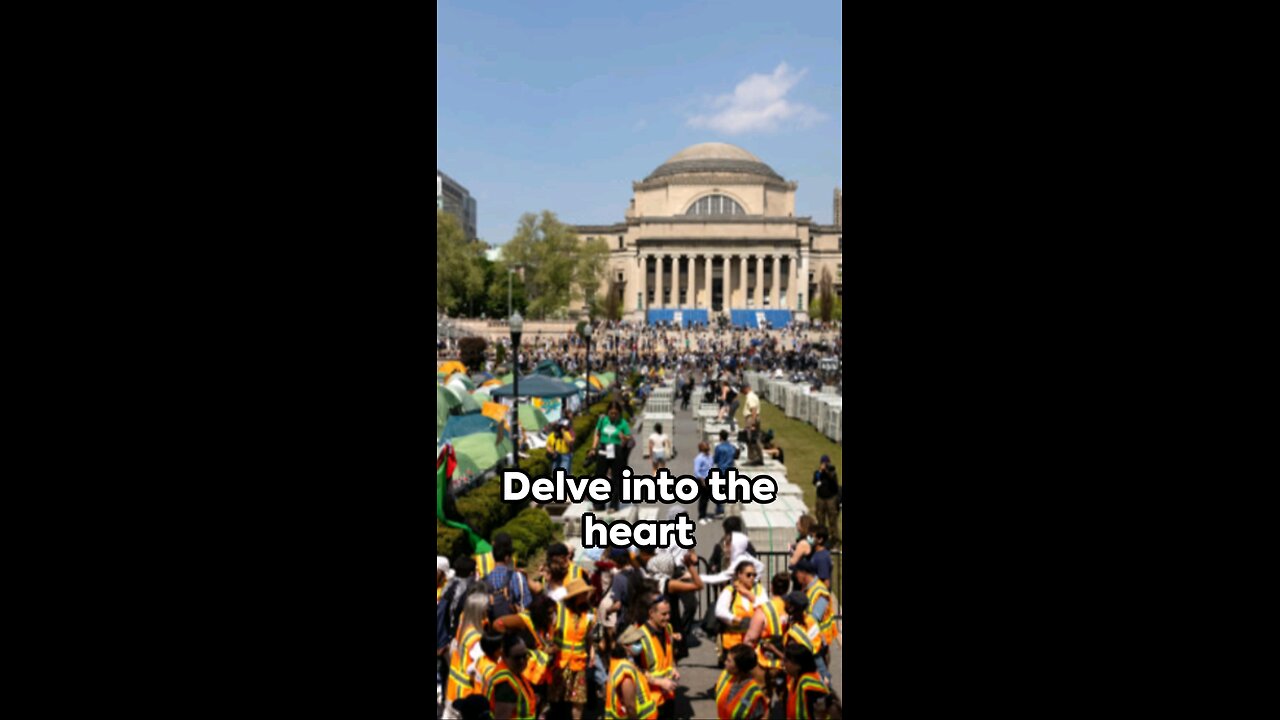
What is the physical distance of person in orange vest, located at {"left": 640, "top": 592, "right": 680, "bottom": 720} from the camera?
4.58 metres

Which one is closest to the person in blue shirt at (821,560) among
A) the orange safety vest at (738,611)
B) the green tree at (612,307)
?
the orange safety vest at (738,611)

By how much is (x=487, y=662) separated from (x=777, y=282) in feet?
292

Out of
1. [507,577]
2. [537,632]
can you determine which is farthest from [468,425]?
[537,632]

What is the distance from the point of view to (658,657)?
464 cm

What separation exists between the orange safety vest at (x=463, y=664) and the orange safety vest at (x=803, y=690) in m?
1.76

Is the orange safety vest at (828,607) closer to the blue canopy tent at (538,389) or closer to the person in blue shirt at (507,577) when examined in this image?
the person in blue shirt at (507,577)

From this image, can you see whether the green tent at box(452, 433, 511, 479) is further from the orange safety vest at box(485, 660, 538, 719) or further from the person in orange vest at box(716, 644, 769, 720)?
the person in orange vest at box(716, 644, 769, 720)

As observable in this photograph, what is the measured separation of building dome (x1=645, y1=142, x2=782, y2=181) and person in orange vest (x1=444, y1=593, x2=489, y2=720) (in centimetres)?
10175

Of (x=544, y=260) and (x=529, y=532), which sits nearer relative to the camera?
(x=529, y=532)

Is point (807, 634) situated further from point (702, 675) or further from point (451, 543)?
point (451, 543)
